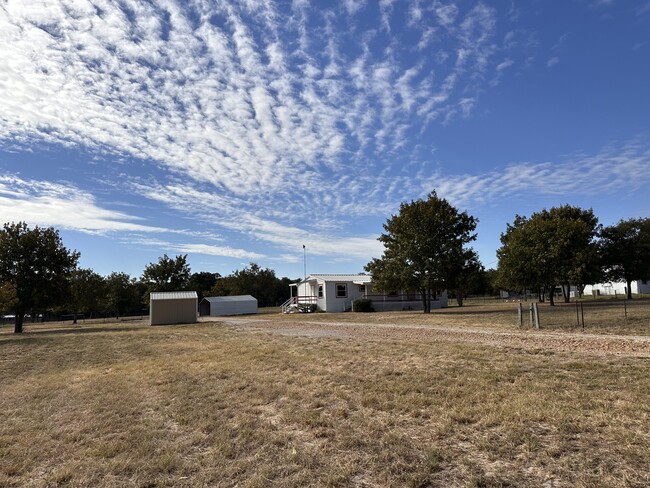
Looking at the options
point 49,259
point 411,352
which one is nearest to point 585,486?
point 411,352

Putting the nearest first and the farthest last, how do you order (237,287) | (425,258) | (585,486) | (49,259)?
(585,486) < (425,258) < (49,259) < (237,287)

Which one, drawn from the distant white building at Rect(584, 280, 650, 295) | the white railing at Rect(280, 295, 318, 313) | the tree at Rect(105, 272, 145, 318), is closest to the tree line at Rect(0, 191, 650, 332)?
the white railing at Rect(280, 295, 318, 313)

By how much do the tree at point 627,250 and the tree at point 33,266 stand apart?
156 ft

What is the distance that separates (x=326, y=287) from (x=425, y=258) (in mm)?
14259

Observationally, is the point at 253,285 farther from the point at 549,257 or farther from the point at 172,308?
the point at 549,257

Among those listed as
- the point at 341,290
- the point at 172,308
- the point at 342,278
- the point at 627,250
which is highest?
the point at 627,250

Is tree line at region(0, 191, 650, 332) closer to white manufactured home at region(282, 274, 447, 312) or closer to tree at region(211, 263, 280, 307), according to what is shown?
white manufactured home at region(282, 274, 447, 312)

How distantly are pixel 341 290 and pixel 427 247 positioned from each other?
14.6 metres

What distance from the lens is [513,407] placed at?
5.38 meters

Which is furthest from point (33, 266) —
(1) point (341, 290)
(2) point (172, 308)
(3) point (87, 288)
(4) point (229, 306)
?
(1) point (341, 290)

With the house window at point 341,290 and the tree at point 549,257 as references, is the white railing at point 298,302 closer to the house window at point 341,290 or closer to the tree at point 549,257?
the house window at point 341,290

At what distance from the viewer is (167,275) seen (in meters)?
55.3

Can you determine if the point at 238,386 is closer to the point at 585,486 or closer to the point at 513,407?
the point at 513,407

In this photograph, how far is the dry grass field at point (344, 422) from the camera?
3850 millimetres
